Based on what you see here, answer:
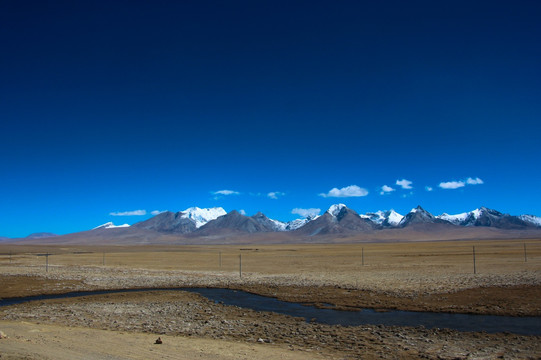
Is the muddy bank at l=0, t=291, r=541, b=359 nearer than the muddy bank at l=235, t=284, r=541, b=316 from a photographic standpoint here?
Yes

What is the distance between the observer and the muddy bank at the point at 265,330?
13891 mm

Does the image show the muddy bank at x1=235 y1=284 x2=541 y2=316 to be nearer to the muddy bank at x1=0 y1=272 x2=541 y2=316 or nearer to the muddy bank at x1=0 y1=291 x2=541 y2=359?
the muddy bank at x1=0 y1=272 x2=541 y2=316

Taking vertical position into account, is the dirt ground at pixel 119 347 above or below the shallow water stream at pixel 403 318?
above

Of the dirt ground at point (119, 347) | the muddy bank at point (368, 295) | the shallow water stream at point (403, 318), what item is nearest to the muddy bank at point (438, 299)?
the muddy bank at point (368, 295)

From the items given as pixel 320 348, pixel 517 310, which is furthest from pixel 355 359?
pixel 517 310

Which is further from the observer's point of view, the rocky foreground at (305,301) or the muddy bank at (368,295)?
the muddy bank at (368,295)

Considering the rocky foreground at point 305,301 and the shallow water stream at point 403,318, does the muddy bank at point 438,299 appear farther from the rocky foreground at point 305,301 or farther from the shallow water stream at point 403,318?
the shallow water stream at point 403,318

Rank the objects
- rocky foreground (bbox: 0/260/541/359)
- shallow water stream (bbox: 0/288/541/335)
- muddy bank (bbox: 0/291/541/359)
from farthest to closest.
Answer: shallow water stream (bbox: 0/288/541/335), rocky foreground (bbox: 0/260/541/359), muddy bank (bbox: 0/291/541/359)

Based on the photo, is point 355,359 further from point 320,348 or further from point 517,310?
point 517,310

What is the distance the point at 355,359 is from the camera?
12.8m

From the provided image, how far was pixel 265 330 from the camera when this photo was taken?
17203 millimetres

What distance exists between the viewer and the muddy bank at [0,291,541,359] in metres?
13.9

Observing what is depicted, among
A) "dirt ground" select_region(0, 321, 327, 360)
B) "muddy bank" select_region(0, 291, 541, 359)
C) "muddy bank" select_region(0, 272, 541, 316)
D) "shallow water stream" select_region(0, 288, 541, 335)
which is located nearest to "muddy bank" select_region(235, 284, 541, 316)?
"muddy bank" select_region(0, 272, 541, 316)

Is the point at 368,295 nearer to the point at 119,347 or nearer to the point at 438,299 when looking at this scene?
the point at 438,299
